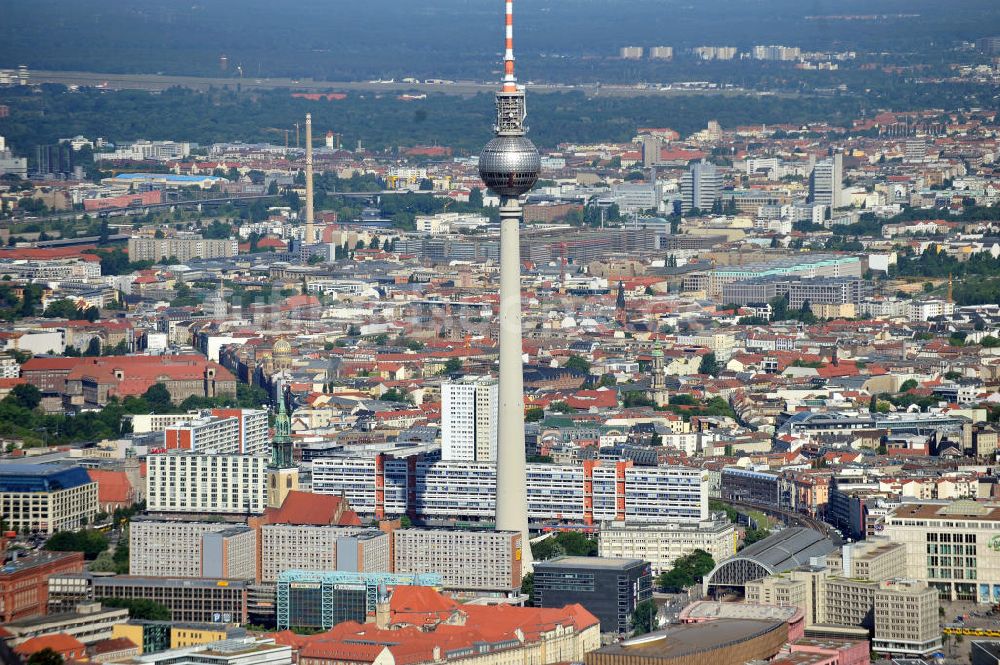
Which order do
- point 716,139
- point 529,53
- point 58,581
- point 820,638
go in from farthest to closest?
point 529,53 → point 716,139 → point 58,581 → point 820,638

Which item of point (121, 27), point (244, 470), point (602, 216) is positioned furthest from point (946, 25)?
point (244, 470)

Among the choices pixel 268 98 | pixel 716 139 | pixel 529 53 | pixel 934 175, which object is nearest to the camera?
pixel 934 175

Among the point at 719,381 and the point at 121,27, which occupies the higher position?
the point at 121,27

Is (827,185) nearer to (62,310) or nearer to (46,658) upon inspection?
(62,310)

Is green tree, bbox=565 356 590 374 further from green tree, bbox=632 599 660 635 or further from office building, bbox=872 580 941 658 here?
office building, bbox=872 580 941 658

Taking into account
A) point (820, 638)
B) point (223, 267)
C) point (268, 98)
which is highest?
point (268, 98)

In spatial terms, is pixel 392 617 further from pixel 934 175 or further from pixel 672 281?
pixel 934 175

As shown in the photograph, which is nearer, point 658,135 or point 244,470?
point 244,470

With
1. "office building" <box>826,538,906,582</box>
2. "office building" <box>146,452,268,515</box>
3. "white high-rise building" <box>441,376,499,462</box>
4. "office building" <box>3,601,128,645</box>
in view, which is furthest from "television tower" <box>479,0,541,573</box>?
"office building" <box>3,601,128,645</box>
